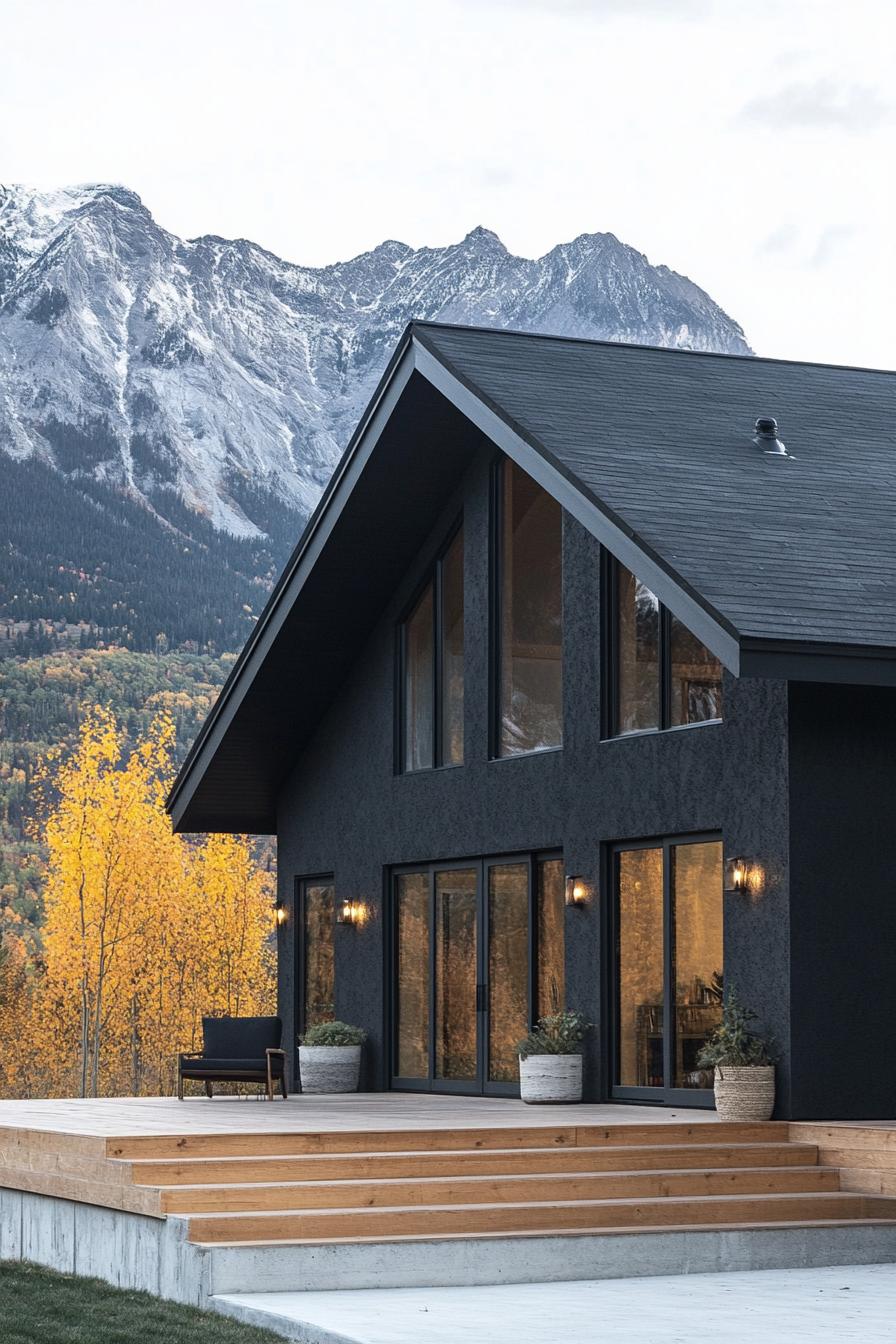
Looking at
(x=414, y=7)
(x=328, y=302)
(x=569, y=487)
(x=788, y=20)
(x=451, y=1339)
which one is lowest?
(x=451, y=1339)

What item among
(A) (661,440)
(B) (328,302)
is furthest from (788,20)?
(B) (328,302)

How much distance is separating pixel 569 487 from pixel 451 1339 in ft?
19.2

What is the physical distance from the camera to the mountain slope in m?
77.1

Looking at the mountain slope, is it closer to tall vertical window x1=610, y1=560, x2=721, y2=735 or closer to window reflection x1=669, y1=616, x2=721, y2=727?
tall vertical window x1=610, y1=560, x2=721, y2=735

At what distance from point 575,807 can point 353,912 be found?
11.9ft

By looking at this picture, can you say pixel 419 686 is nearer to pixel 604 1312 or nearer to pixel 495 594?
pixel 495 594

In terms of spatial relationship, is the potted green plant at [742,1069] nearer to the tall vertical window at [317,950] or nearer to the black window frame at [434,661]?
the black window frame at [434,661]

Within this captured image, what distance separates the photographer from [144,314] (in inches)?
4424

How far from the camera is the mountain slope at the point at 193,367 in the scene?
77.1m

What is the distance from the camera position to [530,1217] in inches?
356

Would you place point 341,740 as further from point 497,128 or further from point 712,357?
point 497,128

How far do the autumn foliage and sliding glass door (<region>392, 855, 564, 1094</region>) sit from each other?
61.5ft

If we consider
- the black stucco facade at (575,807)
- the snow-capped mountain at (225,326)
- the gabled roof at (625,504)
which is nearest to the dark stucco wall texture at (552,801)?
the black stucco facade at (575,807)

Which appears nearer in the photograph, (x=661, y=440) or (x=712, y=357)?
(x=661, y=440)
